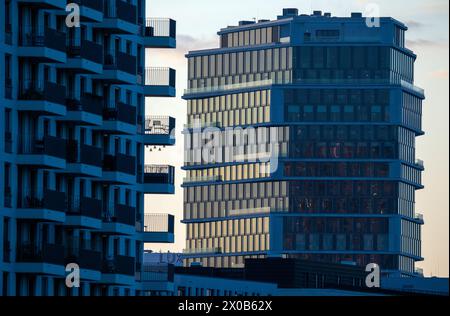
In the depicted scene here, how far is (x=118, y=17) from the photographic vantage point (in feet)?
488

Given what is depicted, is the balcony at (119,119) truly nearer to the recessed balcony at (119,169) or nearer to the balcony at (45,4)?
the recessed balcony at (119,169)

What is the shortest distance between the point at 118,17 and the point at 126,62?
4.11 metres

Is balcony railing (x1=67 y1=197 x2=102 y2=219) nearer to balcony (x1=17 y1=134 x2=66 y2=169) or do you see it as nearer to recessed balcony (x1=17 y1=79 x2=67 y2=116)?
balcony (x1=17 y1=134 x2=66 y2=169)

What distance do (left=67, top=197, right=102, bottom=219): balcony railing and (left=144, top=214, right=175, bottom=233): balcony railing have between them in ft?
56.3

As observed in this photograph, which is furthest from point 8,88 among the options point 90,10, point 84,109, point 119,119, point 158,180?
point 158,180

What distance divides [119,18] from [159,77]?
1627 cm

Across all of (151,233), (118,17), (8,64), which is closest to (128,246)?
(151,233)

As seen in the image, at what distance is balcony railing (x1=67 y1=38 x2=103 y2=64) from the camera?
460 ft

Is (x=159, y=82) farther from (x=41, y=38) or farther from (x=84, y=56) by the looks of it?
(x=41, y=38)

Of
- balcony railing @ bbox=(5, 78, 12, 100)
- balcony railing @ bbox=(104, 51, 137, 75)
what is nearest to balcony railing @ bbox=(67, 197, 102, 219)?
balcony railing @ bbox=(104, 51, 137, 75)

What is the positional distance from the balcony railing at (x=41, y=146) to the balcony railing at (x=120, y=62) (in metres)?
13.3

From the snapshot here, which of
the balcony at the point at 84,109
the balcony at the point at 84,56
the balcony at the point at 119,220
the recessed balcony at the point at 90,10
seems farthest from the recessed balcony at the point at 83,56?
the balcony at the point at 119,220

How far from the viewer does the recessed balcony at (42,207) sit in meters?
131
